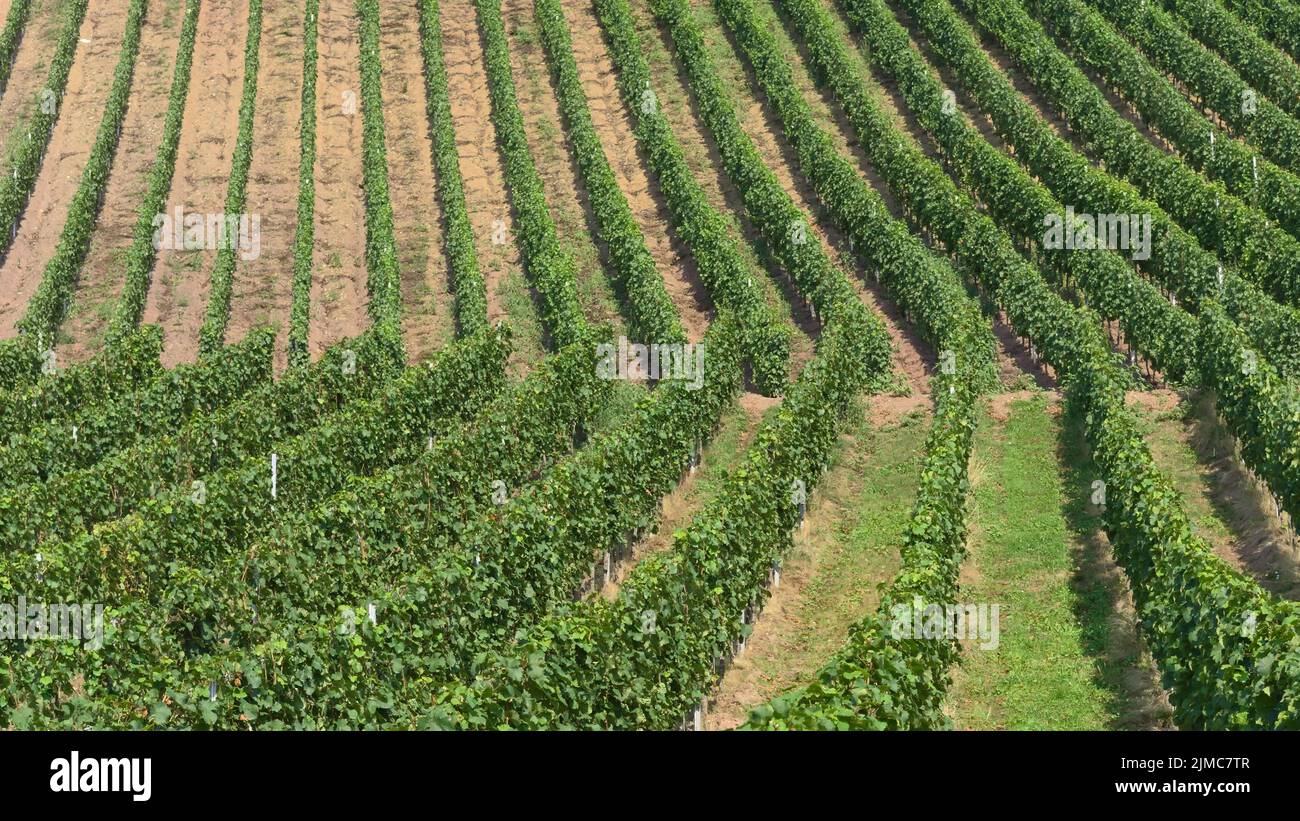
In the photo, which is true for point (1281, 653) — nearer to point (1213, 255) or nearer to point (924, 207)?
point (1213, 255)

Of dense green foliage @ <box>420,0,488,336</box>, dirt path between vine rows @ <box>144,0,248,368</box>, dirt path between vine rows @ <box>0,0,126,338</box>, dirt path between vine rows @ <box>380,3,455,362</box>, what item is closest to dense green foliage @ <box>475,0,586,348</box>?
dense green foliage @ <box>420,0,488,336</box>

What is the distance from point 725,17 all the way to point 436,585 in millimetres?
45001

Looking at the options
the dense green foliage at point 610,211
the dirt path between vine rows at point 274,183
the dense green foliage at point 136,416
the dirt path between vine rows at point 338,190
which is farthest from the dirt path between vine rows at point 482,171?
the dense green foliage at point 136,416

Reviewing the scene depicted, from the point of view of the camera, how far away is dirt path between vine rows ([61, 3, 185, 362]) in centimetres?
4688

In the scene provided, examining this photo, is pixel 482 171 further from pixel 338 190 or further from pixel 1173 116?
pixel 1173 116

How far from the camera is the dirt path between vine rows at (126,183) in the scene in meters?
46.9

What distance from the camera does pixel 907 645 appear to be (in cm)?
1983

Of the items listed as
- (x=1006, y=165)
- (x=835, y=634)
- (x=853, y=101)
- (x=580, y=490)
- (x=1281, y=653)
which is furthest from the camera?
(x=853, y=101)

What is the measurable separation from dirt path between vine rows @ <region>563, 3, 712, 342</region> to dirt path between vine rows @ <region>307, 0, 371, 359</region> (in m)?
8.85

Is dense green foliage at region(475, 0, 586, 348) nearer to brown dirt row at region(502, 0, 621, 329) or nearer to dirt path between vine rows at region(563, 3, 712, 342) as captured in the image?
brown dirt row at region(502, 0, 621, 329)

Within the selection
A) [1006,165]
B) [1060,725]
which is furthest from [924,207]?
[1060,725]

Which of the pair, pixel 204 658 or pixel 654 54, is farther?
pixel 654 54

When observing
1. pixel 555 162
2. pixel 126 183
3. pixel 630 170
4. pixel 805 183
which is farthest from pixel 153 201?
pixel 805 183

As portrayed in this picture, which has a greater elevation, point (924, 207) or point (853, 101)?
point (853, 101)
